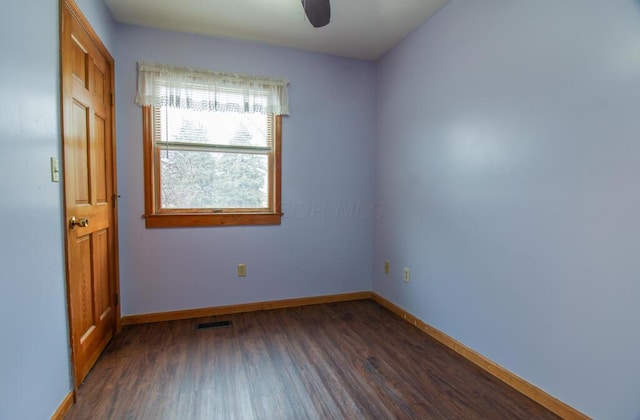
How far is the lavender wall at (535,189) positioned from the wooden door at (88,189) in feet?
7.93

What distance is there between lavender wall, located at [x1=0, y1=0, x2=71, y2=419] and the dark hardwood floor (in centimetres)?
40

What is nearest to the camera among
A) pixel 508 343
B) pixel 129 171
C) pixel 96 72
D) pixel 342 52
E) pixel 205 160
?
pixel 508 343

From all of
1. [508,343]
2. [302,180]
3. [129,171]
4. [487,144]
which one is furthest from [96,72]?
[508,343]

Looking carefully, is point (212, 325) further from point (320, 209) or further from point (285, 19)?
point (285, 19)

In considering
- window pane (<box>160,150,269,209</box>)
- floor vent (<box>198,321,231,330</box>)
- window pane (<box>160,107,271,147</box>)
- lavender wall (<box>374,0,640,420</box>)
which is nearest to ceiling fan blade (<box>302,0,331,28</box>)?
lavender wall (<box>374,0,640,420</box>)

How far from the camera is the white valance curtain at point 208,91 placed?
2.66 metres

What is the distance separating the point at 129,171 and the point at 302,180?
1.52 m

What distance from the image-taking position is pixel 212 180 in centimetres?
292

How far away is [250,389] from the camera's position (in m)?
1.85

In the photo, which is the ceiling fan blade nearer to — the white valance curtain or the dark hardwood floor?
the white valance curtain

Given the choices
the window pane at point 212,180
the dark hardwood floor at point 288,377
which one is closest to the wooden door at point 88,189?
the dark hardwood floor at point 288,377

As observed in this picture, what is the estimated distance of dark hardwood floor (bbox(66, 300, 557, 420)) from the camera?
66.0 inches

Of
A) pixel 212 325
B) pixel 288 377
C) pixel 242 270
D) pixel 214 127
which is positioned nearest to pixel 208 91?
pixel 214 127

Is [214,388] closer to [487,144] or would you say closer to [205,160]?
[205,160]
